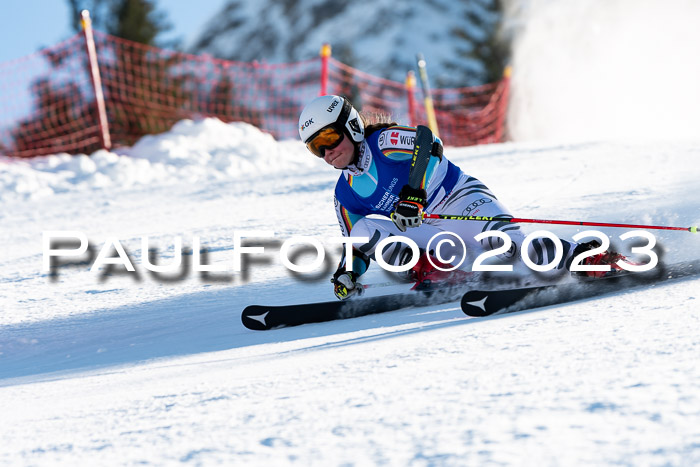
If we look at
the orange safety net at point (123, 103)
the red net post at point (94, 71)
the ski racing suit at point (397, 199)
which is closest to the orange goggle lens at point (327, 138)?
the ski racing suit at point (397, 199)

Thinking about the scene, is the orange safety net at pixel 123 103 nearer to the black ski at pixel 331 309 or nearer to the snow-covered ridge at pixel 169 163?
Result: the snow-covered ridge at pixel 169 163

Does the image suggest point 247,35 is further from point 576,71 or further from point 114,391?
point 114,391

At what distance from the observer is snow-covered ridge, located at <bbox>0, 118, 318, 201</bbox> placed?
988cm

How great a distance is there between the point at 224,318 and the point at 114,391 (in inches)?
44.5

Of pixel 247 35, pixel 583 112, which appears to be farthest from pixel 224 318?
pixel 247 35

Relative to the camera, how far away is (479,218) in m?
3.56

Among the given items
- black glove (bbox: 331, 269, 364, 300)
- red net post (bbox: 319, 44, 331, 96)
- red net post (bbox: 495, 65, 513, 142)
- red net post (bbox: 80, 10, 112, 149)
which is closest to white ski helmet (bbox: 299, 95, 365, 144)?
black glove (bbox: 331, 269, 364, 300)

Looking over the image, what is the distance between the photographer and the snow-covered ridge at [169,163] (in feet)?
32.4

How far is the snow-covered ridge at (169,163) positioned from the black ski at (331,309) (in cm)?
608

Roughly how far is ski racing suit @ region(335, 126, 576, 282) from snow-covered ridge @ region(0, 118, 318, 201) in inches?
228

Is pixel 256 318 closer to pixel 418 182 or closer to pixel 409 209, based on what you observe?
pixel 409 209

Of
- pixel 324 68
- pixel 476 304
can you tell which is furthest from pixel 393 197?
pixel 324 68

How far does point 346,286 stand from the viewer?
361 centimetres

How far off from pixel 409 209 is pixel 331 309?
580 millimetres
